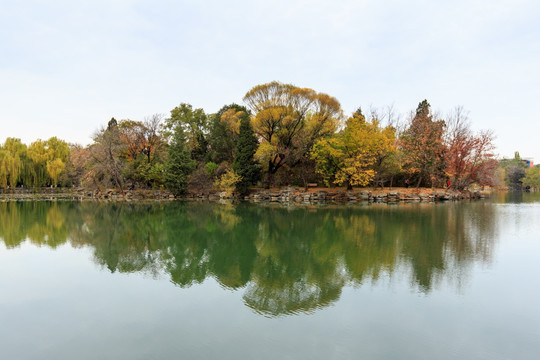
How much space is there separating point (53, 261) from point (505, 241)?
15.6 m

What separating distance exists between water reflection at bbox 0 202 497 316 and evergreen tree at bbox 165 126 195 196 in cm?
1508

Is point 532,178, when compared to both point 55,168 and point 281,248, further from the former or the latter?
point 55,168

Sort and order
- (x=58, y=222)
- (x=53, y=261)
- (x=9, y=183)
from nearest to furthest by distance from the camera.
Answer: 1. (x=53, y=261)
2. (x=58, y=222)
3. (x=9, y=183)

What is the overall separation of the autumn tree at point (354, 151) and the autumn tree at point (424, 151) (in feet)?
8.56

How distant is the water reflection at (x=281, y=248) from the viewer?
781 cm

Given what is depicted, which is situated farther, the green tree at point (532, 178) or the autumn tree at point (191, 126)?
the green tree at point (532, 178)

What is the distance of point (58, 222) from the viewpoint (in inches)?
717

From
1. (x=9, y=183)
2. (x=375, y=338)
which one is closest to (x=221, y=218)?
(x=375, y=338)

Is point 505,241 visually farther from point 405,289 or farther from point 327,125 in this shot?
point 327,125

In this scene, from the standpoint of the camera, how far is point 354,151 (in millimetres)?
32281

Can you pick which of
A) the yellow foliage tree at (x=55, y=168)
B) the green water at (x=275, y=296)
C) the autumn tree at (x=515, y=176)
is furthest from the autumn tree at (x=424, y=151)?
the autumn tree at (x=515, y=176)

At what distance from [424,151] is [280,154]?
14.8m

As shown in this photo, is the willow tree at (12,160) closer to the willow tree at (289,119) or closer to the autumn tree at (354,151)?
the willow tree at (289,119)

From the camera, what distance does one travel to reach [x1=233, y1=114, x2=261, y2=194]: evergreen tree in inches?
1320
